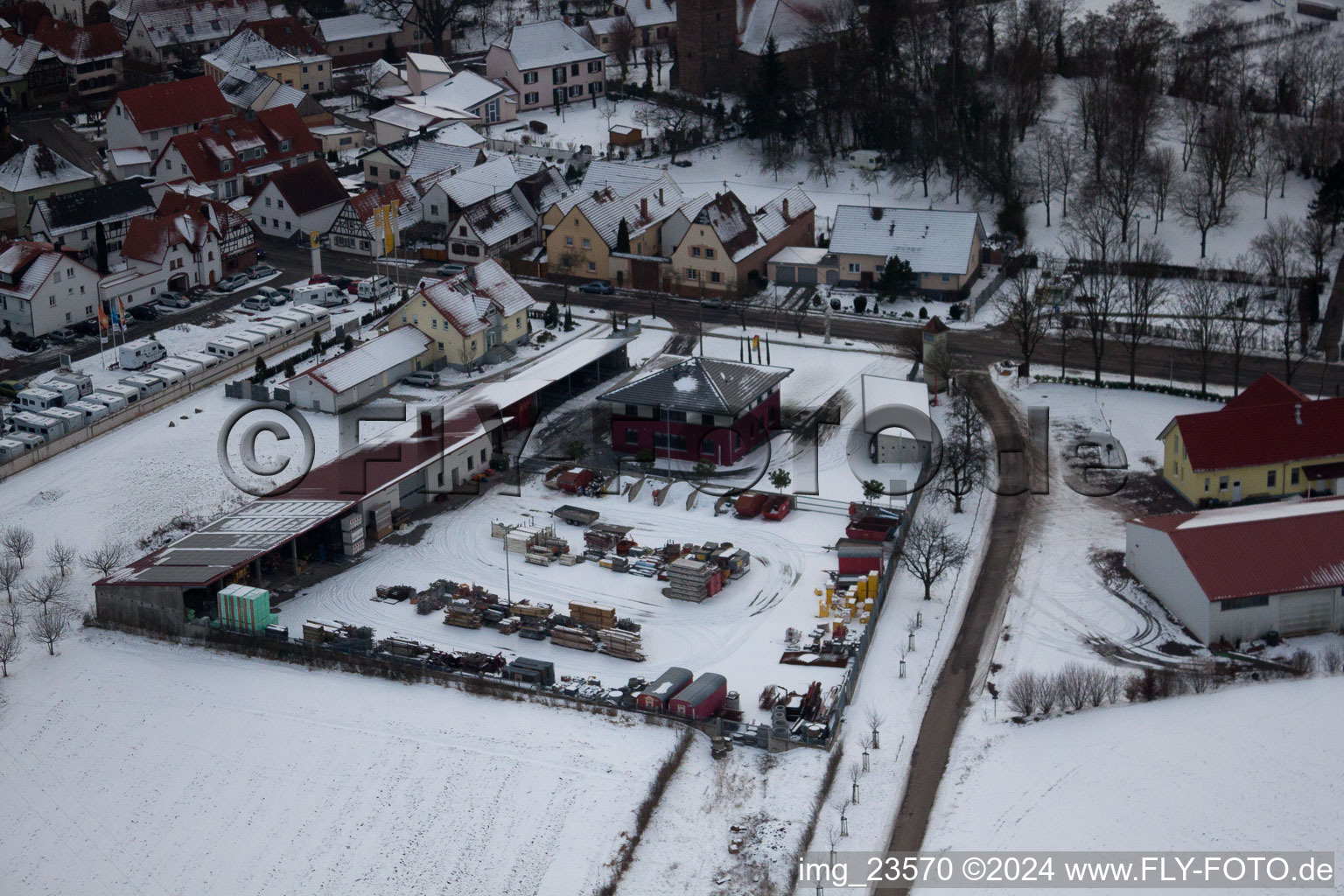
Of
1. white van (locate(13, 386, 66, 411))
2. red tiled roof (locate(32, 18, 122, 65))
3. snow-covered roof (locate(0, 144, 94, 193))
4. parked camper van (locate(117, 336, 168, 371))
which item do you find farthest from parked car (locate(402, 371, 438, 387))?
red tiled roof (locate(32, 18, 122, 65))

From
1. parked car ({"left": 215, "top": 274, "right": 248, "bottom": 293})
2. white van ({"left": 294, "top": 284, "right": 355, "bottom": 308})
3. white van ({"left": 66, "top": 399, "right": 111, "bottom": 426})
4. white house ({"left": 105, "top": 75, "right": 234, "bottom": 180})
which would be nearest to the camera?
white van ({"left": 66, "top": 399, "right": 111, "bottom": 426})

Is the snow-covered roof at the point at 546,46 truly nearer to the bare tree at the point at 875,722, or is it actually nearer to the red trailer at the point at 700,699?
the red trailer at the point at 700,699

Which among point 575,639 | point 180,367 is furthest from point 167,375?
point 575,639

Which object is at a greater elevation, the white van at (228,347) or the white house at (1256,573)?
the white van at (228,347)

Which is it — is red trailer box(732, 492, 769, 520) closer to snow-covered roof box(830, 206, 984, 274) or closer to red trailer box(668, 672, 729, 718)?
red trailer box(668, 672, 729, 718)

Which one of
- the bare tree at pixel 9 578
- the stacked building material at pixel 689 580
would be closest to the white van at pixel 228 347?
the bare tree at pixel 9 578

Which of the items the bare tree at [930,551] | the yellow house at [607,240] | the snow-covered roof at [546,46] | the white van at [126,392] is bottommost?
the bare tree at [930,551]

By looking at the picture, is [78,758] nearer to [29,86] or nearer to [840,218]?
[840,218]

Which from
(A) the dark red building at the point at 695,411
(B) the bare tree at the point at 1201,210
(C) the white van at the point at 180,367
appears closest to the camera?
(A) the dark red building at the point at 695,411
